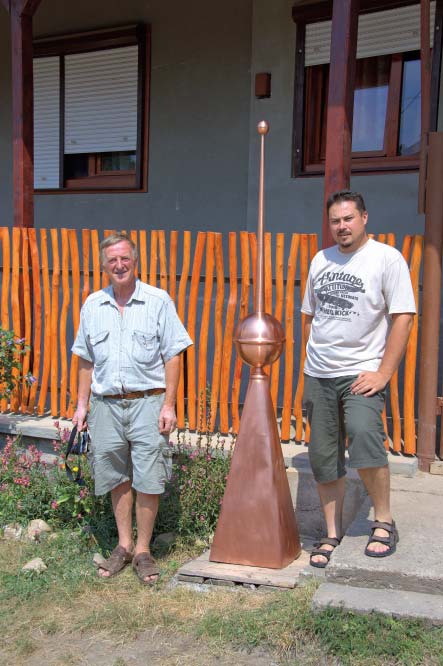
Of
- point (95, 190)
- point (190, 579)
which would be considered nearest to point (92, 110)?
point (95, 190)

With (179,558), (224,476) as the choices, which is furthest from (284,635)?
(224,476)

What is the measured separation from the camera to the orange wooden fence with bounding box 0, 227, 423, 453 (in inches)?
193

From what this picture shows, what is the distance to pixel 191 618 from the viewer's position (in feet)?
11.3

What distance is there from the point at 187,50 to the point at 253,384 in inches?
195

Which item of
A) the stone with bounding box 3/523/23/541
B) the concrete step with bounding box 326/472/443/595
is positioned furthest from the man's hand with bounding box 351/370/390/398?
the stone with bounding box 3/523/23/541

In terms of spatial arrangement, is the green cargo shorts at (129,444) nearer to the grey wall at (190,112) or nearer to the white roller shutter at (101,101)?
the grey wall at (190,112)

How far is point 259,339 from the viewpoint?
3707mm

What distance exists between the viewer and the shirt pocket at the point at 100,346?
12.5 ft

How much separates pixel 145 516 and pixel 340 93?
9.58 feet

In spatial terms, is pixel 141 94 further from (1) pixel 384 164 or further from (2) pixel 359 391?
(2) pixel 359 391

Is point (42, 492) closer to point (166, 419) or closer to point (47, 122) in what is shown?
point (166, 419)

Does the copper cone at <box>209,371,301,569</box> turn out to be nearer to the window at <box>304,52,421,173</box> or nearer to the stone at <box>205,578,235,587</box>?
the stone at <box>205,578,235,587</box>

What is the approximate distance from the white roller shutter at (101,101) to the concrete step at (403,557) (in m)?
5.35

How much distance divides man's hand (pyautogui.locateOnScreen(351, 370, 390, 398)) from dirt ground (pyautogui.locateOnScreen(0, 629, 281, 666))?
128cm
